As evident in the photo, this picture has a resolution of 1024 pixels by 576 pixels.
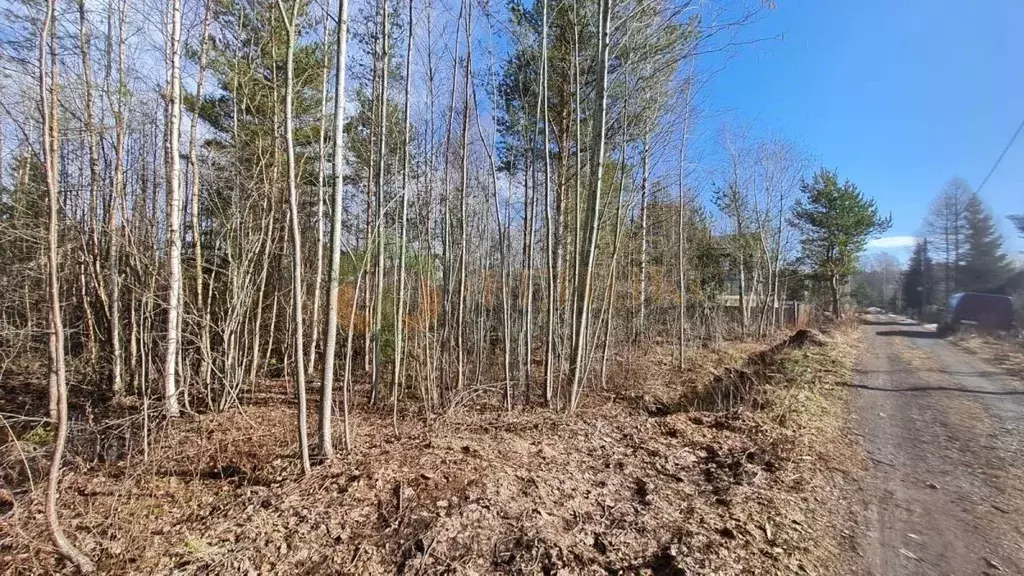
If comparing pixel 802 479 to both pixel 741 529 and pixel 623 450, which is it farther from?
pixel 623 450

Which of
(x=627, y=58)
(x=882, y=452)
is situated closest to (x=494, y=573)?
(x=882, y=452)

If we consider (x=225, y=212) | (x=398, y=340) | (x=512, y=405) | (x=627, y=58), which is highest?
(x=627, y=58)

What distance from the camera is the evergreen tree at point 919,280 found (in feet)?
89.7

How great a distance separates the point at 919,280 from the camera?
31859 millimetres

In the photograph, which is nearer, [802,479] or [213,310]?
[802,479]

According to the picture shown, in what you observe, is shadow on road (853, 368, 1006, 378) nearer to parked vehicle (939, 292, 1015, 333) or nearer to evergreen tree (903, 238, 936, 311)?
parked vehicle (939, 292, 1015, 333)

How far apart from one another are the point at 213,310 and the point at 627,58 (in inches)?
326

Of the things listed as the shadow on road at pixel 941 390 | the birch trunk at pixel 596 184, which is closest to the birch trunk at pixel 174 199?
the birch trunk at pixel 596 184

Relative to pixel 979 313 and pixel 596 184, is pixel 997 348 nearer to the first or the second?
pixel 979 313

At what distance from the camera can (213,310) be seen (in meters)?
7.50

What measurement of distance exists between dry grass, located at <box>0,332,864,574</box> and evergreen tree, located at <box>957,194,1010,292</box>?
21430 millimetres

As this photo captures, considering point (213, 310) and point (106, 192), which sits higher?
point (106, 192)

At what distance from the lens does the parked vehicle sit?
1315cm

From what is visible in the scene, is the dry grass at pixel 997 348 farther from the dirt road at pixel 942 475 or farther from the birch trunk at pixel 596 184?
the birch trunk at pixel 596 184
